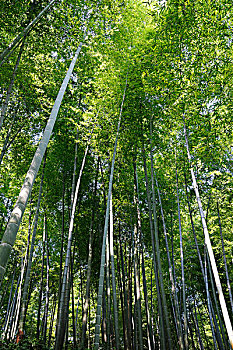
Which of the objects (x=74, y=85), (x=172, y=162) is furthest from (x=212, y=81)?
(x=74, y=85)

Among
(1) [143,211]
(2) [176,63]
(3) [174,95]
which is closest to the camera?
(2) [176,63]

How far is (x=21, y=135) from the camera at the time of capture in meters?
5.91

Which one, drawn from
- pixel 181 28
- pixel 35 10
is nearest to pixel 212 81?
→ pixel 181 28

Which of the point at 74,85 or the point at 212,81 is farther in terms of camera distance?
the point at 74,85

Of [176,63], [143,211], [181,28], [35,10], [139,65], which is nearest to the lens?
[35,10]

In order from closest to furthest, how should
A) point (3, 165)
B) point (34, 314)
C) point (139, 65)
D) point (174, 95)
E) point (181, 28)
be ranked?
1. point (181, 28)
2. point (174, 95)
3. point (139, 65)
4. point (3, 165)
5. point (34, 314)

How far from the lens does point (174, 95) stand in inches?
160

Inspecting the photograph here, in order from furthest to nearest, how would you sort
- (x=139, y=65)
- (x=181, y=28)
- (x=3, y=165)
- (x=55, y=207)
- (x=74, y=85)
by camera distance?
(x=55, y=207)
(x=3, y=165)
(x=74, y=85)
(x=139, y=65)
(x=181, y=28)

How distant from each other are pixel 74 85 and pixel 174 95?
109 inches

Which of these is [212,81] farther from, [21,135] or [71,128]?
[21,135]

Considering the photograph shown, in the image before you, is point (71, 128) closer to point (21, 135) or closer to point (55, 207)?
point (21, 135)

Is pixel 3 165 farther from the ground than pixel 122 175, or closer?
farther from the ground

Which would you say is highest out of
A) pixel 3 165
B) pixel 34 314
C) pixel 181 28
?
pixel 3 165

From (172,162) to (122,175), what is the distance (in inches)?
52.1
